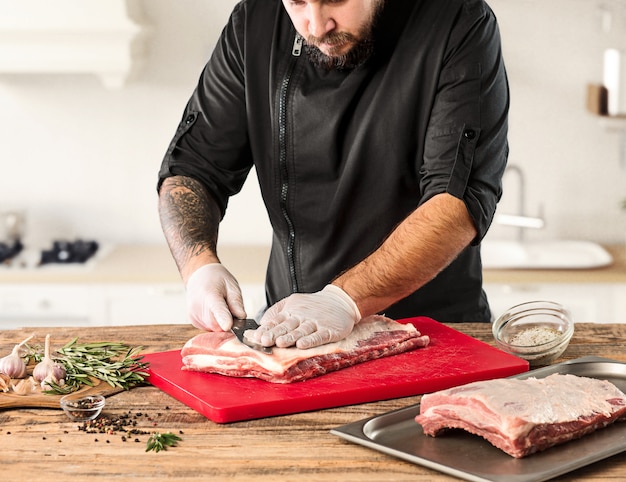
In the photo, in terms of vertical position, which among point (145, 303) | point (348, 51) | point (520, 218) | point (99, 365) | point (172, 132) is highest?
point (348, 51)

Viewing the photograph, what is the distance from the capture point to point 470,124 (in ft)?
7.57

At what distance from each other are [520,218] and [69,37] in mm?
2216

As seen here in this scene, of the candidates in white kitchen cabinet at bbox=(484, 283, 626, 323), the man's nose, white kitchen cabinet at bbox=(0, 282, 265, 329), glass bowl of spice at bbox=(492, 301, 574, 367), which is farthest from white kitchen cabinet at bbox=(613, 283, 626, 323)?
the man's nose

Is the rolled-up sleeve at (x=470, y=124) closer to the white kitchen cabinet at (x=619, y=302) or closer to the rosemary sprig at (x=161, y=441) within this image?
the rosemary sprig at (x=161, y=441)

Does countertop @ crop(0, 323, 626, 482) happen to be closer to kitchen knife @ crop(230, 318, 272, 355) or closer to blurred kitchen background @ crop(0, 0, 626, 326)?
kitchen knife @ crop(230, 318, 272, 355)

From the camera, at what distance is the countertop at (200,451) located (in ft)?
4.79

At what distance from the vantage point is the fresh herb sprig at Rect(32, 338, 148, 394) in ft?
6.18

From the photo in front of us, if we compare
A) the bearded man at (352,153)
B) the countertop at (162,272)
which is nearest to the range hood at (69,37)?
the countertop at (162,272)

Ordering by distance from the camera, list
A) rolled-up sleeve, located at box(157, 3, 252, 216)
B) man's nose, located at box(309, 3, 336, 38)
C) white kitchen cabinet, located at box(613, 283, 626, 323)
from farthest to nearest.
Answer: white kitchen cabinet, located at box(613, 283, 626, 323) → rolled-up sleeve, located at box(157, 3, 252, 216) → man's nose, located at box(309, 3, 336, 38)

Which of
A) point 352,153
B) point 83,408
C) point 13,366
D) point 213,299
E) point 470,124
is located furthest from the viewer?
point 352,153

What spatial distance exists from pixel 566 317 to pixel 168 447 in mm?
971

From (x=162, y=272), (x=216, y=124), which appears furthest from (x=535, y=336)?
(x=162, y=272)

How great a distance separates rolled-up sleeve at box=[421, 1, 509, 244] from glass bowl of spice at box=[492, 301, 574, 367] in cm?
24

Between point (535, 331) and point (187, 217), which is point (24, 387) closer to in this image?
point (187, 217)
